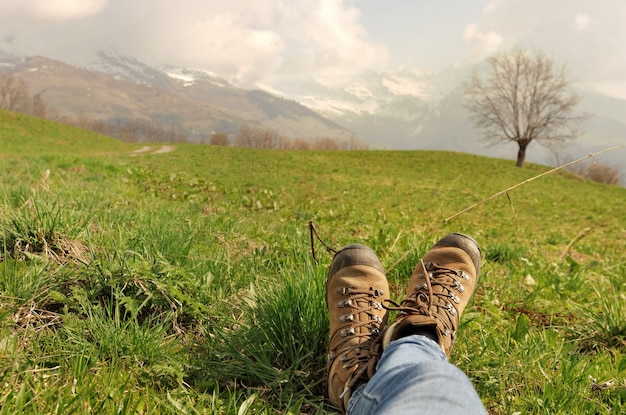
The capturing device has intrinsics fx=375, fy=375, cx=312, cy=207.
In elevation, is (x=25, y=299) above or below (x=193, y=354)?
above

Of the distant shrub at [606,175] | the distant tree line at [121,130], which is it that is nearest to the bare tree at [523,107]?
the distant shrub at [606,175]

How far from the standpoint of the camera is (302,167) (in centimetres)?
2670

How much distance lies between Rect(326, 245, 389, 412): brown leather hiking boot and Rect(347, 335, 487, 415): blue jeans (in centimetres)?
10

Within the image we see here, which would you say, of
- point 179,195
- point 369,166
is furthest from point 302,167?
point 179,195

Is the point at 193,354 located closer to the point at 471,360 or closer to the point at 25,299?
the point at 25,299

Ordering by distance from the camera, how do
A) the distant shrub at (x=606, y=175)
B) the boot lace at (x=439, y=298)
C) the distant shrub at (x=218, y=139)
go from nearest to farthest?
the boot lace at (x=439, y=298), the distant shrub at (x=606, y=175), the distant shrub at (x=218, y=139)

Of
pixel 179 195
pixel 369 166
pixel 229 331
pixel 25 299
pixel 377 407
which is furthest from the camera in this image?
pixel 369 166

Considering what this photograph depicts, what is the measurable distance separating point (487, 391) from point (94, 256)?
6.80ft

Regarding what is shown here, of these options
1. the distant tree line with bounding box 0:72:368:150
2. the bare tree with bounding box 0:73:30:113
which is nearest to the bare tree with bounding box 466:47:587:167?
the distant tree line with bounding box 0:72:368:150

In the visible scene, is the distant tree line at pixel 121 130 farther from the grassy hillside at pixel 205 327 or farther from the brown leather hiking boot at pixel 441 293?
the brown leather hiking boot at pixel 441 293

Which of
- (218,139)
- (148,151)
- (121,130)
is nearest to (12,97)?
(218,139)

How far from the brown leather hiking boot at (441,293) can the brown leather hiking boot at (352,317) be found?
129 mm

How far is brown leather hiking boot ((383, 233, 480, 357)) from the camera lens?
1748mm

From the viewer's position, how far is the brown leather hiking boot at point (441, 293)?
175cm
